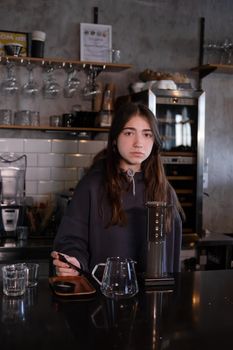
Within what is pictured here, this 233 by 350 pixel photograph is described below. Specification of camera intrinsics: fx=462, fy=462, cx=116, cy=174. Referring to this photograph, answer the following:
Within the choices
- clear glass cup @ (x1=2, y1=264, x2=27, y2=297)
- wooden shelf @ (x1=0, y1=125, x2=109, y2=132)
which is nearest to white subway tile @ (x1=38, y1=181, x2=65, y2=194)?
wooden shelf @ (x1=0, y1=125, x2=109, y2=132)

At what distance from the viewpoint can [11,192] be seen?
3.64 m

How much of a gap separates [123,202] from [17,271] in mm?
653

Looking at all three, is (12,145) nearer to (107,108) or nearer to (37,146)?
(37,146)

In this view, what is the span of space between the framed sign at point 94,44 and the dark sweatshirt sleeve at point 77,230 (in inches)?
84.5

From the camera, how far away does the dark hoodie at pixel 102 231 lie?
192 cm

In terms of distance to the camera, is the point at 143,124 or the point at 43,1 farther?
the point at 43,1

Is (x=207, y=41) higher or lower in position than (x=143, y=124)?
higher

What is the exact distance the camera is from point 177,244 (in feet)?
6.48

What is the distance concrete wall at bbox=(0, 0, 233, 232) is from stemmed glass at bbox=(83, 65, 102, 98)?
0.19 meters

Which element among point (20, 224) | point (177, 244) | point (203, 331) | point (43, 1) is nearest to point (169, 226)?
point (177, 244)

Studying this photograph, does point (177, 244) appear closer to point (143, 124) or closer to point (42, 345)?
point (143, 124)

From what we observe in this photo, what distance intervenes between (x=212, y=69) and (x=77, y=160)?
1.42 meters

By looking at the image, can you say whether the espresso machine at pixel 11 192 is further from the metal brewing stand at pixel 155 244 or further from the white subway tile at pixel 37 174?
the metal brewing stand at pixel 155 244

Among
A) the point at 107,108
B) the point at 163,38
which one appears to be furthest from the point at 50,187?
the point at 163,38
